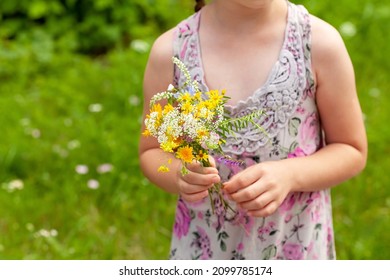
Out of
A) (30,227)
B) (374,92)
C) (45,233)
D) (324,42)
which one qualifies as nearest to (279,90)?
(324,42)

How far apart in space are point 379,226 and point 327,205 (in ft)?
2.77

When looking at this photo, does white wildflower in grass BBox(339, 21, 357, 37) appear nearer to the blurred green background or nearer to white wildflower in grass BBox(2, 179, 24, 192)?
the blurred green background

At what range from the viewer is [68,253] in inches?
106

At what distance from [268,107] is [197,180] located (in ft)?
0.97

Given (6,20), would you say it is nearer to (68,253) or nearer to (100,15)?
(100,15)

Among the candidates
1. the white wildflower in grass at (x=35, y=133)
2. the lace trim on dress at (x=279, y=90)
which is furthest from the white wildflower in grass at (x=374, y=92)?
the lace trim on dress at (x=279, y=90)

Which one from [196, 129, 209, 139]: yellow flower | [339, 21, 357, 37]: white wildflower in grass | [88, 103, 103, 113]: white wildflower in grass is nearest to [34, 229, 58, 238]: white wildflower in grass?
[88, 103, 103, 113]: white wildflower in grass

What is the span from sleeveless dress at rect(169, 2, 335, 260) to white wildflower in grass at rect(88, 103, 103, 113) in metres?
1.44

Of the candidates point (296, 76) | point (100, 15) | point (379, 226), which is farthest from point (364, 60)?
point (296, 76)

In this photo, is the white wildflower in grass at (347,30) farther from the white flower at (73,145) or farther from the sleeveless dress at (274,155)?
the sleeveless dress at (274,155)

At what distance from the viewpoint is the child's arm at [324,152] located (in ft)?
5.44

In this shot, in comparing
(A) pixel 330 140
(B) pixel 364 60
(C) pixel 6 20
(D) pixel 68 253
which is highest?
(C) pixel 6 20

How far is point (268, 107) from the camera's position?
68.3 inches

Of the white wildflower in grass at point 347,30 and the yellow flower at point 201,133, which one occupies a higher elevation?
the white wildflower in grass at point 347,30
